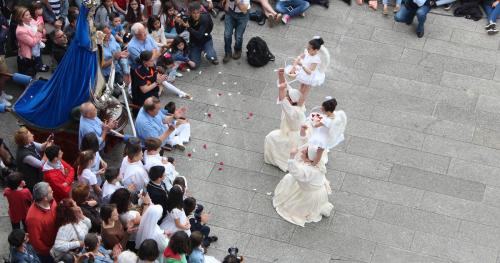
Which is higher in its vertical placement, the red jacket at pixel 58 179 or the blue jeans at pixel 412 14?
the red jacket at pixel 58 179

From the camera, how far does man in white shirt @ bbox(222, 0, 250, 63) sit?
13.6m

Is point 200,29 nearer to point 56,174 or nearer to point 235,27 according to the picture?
point 235,27

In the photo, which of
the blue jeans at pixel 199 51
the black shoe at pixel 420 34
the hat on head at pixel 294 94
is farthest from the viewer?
the black shoe at pixel 420 34

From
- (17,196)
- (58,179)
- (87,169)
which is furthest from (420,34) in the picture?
(17,196)

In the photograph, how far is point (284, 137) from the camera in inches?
462

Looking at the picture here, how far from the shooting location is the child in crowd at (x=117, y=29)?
13.3 meters

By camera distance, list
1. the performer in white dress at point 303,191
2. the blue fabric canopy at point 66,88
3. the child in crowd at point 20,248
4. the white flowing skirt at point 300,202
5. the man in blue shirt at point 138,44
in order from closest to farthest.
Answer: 1. the child in crowd at point 20,248
2. the performer in white dress at point 303,191
3. the blue fabric canopy at point 66,88
4. the white flowing skirt at point 300,202
5. the man in blue shirt at point 138,44

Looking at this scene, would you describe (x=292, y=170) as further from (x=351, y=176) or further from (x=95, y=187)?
(x=95, y=187)

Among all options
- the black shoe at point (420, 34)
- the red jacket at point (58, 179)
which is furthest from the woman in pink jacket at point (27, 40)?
the black shoe at point (420, 34)

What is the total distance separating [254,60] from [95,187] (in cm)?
468

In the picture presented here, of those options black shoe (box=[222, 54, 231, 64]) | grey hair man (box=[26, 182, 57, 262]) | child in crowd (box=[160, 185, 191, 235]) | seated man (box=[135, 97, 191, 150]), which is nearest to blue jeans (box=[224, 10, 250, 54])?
black shoe (box=[222, 54, 231, 64])

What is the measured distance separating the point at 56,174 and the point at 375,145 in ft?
16.6

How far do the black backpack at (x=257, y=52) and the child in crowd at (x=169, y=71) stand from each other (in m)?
1.34

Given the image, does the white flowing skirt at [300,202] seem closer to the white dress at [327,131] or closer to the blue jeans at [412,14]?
the white dress at [327,131]
